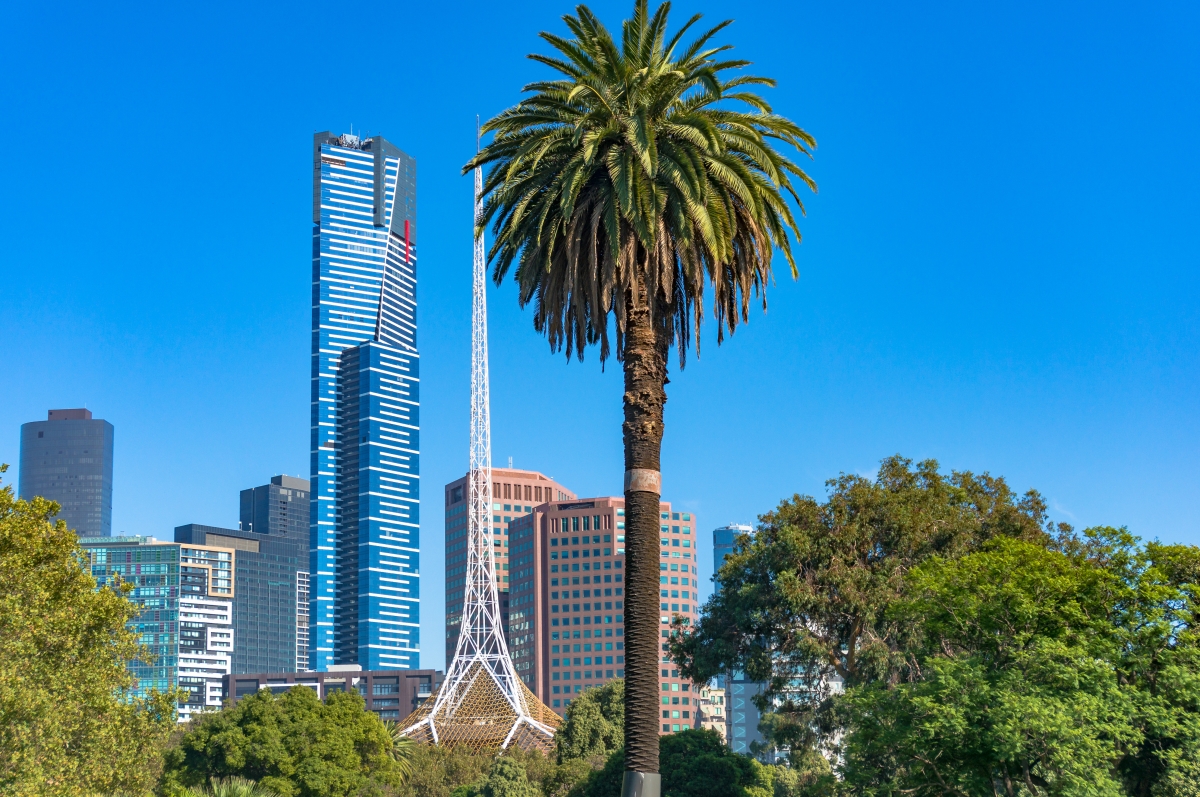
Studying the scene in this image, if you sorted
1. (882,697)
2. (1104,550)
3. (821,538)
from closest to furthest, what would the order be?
1. (882,697)
2. (1104,550)
3. (821,538)

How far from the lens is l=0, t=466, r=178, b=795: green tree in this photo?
1434 inches

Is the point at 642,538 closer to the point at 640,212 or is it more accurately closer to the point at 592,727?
the point at 640,212

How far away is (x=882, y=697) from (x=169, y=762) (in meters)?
65.3

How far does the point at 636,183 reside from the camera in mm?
30438

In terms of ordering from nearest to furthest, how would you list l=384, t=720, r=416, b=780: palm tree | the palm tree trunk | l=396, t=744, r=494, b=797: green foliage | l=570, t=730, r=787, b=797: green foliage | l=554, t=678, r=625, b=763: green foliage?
the palm tree trunk, l=570, t=730, r=787, b=797: green foliage, l=554, t=678, r=625, b=763: green foliage, l=384, t=720, r=416, b=780: palm tree, l=396, t=744, r=494, b=797: green foliage

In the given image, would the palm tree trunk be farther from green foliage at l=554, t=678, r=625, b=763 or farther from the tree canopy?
green foliage at l=554, t=678, r=625, b=763

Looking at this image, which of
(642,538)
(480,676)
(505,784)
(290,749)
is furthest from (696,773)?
(480,676)

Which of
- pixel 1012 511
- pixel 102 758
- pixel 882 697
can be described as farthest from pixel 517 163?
pixel 1012 511

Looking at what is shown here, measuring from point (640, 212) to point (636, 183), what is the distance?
2.49 feet

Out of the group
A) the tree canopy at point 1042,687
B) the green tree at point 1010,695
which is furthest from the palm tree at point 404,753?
the green tree at point 1010,695

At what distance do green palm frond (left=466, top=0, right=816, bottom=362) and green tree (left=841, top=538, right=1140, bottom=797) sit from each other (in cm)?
1044

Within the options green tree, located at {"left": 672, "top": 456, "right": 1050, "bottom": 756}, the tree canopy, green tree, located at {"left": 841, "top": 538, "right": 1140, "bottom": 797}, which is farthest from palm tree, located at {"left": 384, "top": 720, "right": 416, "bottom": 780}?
green tree, located at {"left": 841, "top": 538, "right": 1140, "bottom": 797}

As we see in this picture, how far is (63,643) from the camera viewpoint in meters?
40.8

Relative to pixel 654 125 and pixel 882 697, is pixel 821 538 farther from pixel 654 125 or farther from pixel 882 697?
pixel 654 125
